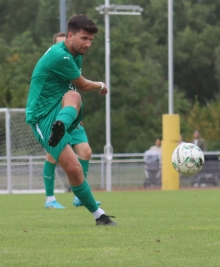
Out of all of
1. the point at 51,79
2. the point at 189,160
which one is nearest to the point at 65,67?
the point at 51,79

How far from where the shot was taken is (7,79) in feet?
125

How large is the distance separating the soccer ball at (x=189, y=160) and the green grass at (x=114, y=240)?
1.81 feet

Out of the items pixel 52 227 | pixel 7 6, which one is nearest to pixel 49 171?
pixel 52 227

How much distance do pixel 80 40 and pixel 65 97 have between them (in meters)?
0.58

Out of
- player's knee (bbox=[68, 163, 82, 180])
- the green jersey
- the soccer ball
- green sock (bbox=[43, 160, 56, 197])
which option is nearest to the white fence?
green sock (bbox=[43, 160, 56, 197])

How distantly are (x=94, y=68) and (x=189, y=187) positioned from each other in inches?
632

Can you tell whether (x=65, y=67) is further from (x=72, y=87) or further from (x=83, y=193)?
(x=83, y=193)

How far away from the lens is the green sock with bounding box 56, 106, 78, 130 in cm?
745

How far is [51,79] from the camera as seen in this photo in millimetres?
7938

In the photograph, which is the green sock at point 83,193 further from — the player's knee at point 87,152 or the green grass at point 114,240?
the player's knee at point 87,152

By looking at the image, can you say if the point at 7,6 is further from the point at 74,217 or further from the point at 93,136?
the point at 74,217

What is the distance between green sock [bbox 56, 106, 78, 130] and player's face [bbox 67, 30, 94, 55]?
0.61 meters

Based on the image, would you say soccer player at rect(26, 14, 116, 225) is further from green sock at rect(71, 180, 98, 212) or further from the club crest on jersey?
the club crest on jersey

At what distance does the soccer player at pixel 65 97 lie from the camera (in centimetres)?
765
